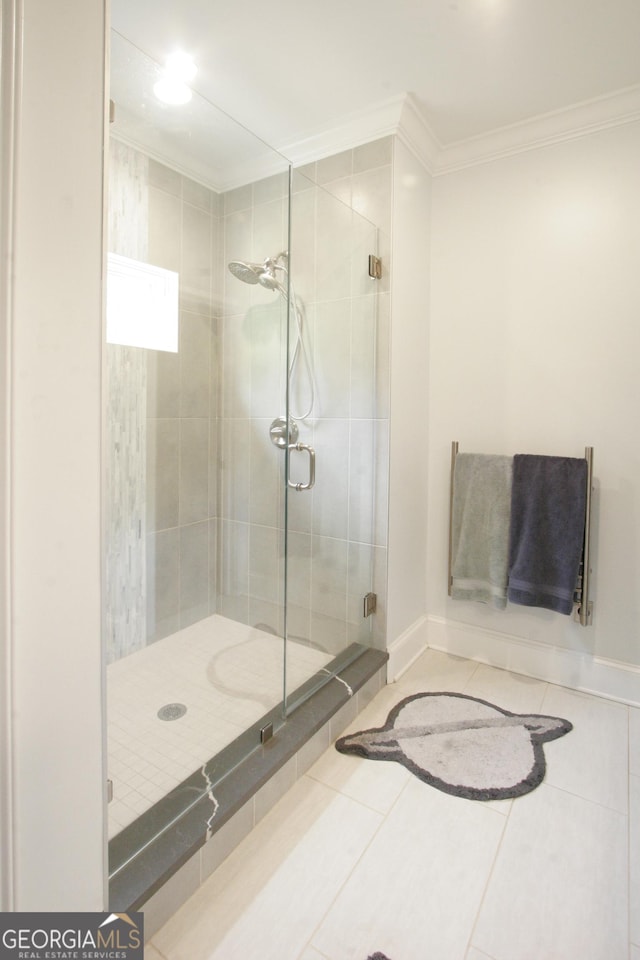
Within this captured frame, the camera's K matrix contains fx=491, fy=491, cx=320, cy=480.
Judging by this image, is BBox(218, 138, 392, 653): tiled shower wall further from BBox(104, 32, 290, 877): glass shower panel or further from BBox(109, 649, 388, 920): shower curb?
BBox(109, 649, 388, 920): shower curb

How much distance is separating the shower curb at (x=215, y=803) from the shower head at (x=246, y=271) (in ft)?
5.11

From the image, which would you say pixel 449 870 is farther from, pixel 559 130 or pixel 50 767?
pixel 559 130

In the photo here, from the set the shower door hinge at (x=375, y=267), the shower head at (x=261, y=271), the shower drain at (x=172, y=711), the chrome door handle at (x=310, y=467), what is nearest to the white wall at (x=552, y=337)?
the shower door hinge at (x=375, y=267)

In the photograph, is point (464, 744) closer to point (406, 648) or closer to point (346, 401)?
point (406, 648)

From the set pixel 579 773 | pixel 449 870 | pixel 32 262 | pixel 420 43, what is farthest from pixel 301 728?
pixel 420 43

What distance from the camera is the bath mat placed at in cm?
156

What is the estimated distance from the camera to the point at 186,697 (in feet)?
5.25

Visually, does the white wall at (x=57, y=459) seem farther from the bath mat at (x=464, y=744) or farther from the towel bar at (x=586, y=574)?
the towel bar at (x=586, y=574)

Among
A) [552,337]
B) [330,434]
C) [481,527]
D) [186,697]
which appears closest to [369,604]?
[481,527]

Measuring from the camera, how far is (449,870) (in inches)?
49.9

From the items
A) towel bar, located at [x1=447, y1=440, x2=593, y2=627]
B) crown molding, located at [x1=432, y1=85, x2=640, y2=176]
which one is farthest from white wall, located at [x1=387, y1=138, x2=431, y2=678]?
towel bar, located at [x1=447, y1=440, x2=593, y2=627]

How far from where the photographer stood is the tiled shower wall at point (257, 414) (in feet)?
5.53

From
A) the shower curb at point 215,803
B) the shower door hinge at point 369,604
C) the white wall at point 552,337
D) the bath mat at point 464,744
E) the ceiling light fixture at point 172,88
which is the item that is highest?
the ceiling light fixture at point 172,88

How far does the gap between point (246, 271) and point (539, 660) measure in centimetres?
206
